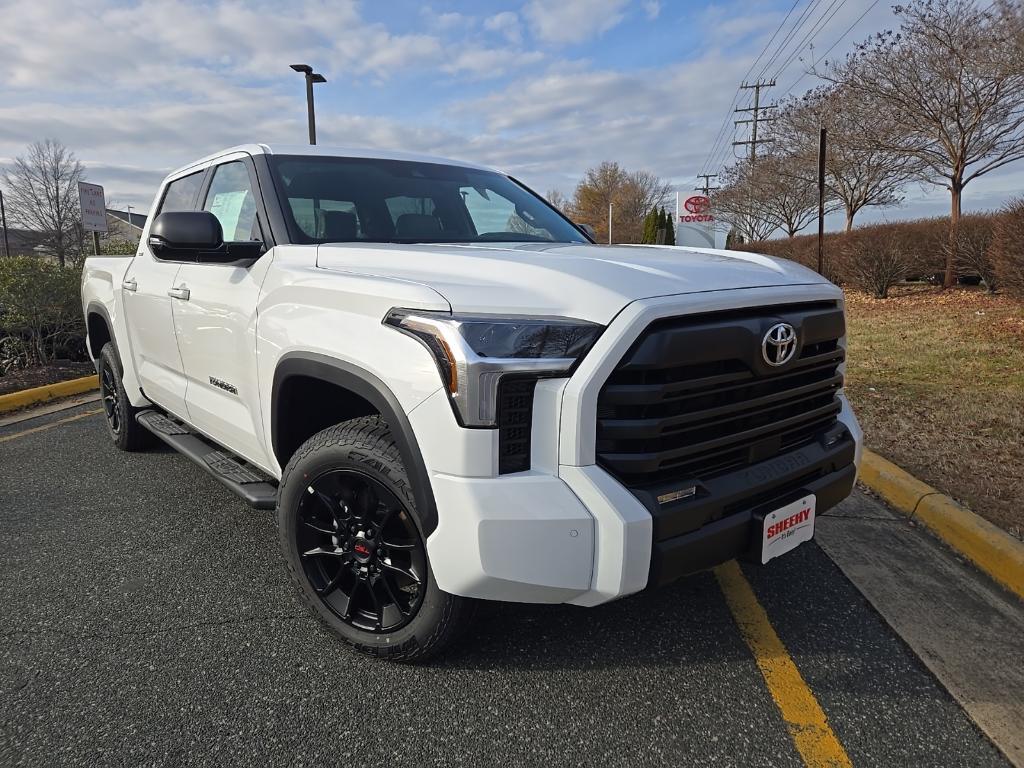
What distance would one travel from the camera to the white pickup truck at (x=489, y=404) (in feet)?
6.11

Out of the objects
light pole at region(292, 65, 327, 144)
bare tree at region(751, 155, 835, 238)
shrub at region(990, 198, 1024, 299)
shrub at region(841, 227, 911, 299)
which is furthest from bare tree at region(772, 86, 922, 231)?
light pole at region(292, 65, 327, 144)

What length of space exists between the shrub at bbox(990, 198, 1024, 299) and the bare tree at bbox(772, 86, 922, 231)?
8403 millimetres

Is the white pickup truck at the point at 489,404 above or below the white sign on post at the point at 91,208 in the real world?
below

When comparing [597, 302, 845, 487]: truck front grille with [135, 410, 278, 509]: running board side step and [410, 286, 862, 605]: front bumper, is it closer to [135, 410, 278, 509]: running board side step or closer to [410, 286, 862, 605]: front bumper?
[410, 286, 862, 605]: front bumper

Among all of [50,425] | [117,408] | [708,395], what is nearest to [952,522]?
[708,395]

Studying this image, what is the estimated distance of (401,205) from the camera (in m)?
3.27

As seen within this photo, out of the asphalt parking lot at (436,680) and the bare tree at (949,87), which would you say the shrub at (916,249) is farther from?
the asphalt parking lot at (436,680)

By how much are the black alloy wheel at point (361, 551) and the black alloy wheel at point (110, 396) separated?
307 centimetres

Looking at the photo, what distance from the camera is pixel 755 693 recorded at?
2.26m

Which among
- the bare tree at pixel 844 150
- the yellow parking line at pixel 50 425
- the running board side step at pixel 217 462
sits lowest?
the yellow parking line at pixel 50 425

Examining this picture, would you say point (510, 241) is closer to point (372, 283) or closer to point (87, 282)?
point (372, 283)


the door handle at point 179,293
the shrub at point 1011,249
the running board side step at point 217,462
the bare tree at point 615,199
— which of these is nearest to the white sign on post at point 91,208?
the running board side step at point 217,462

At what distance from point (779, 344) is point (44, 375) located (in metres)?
8.11

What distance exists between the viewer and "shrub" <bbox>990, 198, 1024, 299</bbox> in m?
8.95
